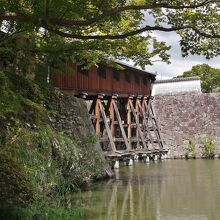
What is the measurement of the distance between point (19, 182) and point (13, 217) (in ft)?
1.56

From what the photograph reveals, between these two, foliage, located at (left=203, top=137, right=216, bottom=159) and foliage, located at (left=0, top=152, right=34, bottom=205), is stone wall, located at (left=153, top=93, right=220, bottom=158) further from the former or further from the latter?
foliage, located at (left=0, top=152, right=34, bottom=205)

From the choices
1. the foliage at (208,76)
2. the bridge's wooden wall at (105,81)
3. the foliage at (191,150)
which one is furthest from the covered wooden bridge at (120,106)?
the foliage at (208,76)

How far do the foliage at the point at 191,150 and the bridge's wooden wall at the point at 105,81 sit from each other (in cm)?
393

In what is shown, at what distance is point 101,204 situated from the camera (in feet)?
30.7

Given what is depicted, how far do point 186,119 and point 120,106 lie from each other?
4.42 meters

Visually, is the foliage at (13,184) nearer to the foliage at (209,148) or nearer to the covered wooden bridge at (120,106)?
the covered wooden bridge at (120,106)

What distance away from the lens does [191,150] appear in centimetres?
2527

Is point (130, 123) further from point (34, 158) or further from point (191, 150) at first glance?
point (34, 158)

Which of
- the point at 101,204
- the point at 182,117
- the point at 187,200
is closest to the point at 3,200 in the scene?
the point at 101,204

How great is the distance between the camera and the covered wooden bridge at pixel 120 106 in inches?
721

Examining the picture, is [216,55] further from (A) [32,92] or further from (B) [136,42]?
(A) [32,92]

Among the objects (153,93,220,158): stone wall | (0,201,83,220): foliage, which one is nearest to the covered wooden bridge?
(153,93,220,158): stone wall

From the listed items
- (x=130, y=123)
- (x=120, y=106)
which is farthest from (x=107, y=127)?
(x=120, y=106)

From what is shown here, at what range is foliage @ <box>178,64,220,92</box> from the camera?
158ft
